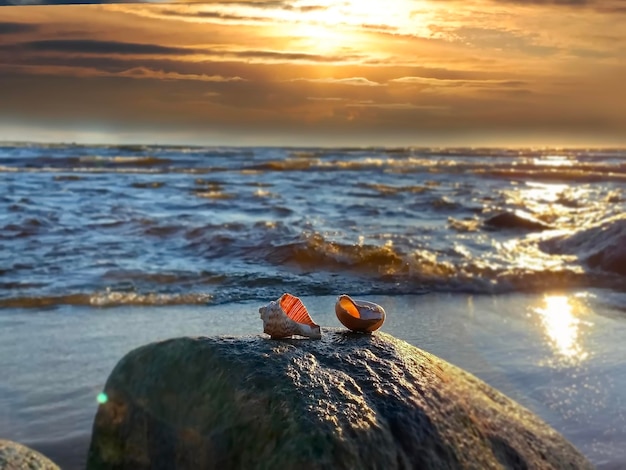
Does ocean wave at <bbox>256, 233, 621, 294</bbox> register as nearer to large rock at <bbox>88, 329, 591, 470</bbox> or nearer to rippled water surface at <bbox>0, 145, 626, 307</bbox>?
rippled water surface at <bbox>0, 145, 626, 307</bbox>

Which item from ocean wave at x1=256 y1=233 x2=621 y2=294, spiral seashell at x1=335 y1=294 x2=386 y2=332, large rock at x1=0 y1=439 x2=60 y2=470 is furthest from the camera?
ocean wave at x1=256 y1=233 x2=621 y2=294

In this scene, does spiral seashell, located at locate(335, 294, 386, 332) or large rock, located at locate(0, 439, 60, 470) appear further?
spiral seashell, located at locate(335, 294, 386, 332)

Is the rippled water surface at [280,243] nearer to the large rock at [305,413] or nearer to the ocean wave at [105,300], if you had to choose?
the ocean wave at [105,300]

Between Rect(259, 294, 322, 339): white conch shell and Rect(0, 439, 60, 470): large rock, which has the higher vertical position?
Rect(259, 294, 322, 339): white conch shell

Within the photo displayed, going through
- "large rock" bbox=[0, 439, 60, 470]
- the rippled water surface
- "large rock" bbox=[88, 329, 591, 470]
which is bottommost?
the rippled water surface

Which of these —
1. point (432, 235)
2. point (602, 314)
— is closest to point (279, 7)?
point (602, 314)

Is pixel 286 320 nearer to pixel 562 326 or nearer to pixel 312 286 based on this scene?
pixel 562 326

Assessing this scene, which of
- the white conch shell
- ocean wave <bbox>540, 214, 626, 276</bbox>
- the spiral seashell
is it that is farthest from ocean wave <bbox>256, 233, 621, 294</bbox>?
the white conch shell

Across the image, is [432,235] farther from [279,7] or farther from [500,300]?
[279,7]
